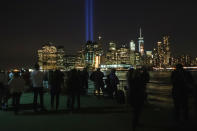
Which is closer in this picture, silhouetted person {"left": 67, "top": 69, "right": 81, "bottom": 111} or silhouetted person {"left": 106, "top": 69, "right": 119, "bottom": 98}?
silhouetted person {"left": 67, "top": 69, "right": 81, "bottom": 111}

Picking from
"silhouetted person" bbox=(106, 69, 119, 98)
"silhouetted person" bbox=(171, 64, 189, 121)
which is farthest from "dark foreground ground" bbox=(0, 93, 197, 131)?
"silhouetted person" bbox=(106, 69, 119, 98)

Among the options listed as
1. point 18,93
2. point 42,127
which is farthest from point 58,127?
point 18,93

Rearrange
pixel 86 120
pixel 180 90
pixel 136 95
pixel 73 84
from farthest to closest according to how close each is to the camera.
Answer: pixel 73 84 → pixel 86 120 → pixel 180 90 → pixel 136 95

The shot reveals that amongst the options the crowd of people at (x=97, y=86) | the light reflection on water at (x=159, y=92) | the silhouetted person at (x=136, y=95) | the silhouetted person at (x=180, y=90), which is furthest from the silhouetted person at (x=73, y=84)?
the light reflection on water at (x=159, y=92)

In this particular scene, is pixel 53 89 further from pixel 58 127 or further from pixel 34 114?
pixel 58 127

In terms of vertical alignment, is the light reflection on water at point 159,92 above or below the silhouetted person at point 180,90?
below

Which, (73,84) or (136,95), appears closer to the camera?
(136,95)

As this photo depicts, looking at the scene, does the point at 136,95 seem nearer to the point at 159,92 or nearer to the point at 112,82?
the point at 112,82

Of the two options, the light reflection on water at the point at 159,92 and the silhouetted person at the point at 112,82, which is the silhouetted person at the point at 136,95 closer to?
the light reflection on water at the point at 159,92

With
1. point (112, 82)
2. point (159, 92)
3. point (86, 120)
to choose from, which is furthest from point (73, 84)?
point (159, 92)

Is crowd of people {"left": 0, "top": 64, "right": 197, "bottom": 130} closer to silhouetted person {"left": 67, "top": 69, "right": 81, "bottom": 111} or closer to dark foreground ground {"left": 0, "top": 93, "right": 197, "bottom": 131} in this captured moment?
silhouetted person {"left": 67, "top": 69, "right": 81, "bottom": 111}

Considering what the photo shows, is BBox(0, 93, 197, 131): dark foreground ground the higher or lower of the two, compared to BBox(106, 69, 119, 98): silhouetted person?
lower

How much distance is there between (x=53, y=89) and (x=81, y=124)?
142 inches

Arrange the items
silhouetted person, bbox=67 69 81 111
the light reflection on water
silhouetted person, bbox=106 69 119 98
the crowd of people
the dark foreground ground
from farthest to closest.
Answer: the light reflection on water → silhouetted person, bbox=106 69 119 98 → silhouetted person, bbox=67 69 81 111 → the dark foreground ground → the crowd of people
